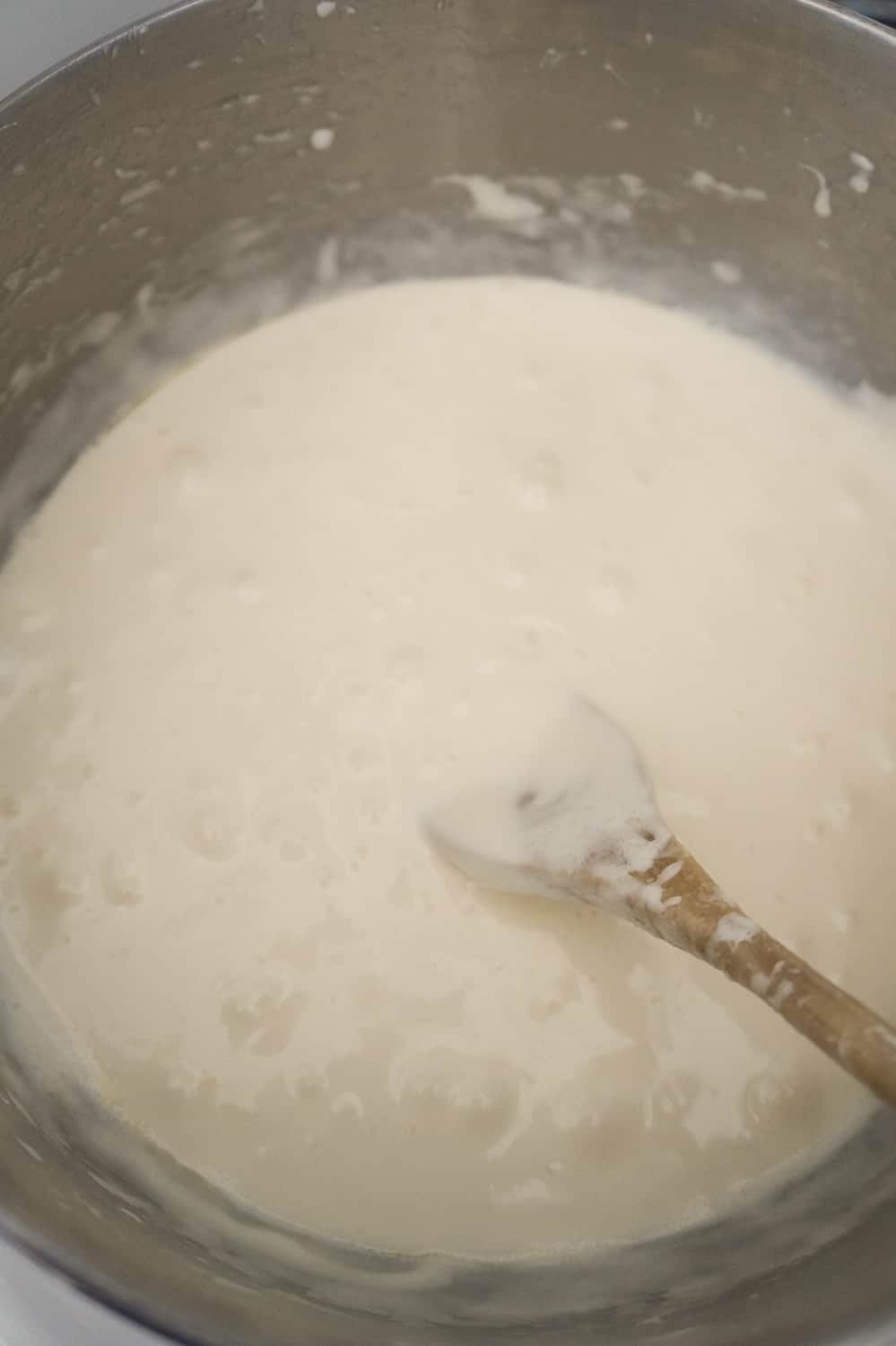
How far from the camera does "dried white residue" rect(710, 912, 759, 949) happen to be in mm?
827

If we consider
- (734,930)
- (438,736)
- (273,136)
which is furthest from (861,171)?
(734,930)

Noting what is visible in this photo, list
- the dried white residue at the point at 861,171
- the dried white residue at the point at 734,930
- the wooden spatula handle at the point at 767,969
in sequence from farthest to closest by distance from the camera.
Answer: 1. the dried white residue at the point at 861,171
2. the dried white residue at the point at 734,930
3. the wooden spatula handle at the point at 767,969

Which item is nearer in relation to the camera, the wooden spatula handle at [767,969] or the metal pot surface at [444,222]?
the wooden spatula handle at [767,969]

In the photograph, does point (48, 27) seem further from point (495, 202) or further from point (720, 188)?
point (720, 188)

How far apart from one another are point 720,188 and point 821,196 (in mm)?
123

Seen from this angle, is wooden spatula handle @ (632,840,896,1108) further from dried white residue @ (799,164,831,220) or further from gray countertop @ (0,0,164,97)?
gray countertop @ (0,0,164,97)

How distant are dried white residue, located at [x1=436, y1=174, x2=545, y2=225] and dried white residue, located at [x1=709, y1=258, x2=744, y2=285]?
222mm

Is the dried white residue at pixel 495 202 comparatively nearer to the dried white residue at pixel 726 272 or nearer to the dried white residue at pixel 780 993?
the dried white residue at pixel 726 272

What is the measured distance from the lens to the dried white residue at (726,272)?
142 centimetres

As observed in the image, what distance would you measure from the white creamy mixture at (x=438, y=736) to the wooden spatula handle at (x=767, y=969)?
0.19 metres

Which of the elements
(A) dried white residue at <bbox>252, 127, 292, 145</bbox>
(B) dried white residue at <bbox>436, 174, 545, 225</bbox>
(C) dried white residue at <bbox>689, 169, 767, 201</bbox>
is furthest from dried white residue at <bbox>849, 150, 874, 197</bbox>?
(A) dried white residue at <bbox>252, 127, 292, 145</bbox>

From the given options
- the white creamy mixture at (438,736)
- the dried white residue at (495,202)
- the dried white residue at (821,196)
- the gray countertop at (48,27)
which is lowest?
the white creamy mixture at (438,736)

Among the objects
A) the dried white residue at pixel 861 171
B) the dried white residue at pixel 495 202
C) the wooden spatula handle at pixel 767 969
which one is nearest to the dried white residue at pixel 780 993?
the wooden spatula handle at pixel 767 969

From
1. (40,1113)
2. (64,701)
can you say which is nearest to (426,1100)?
(40,1113)
